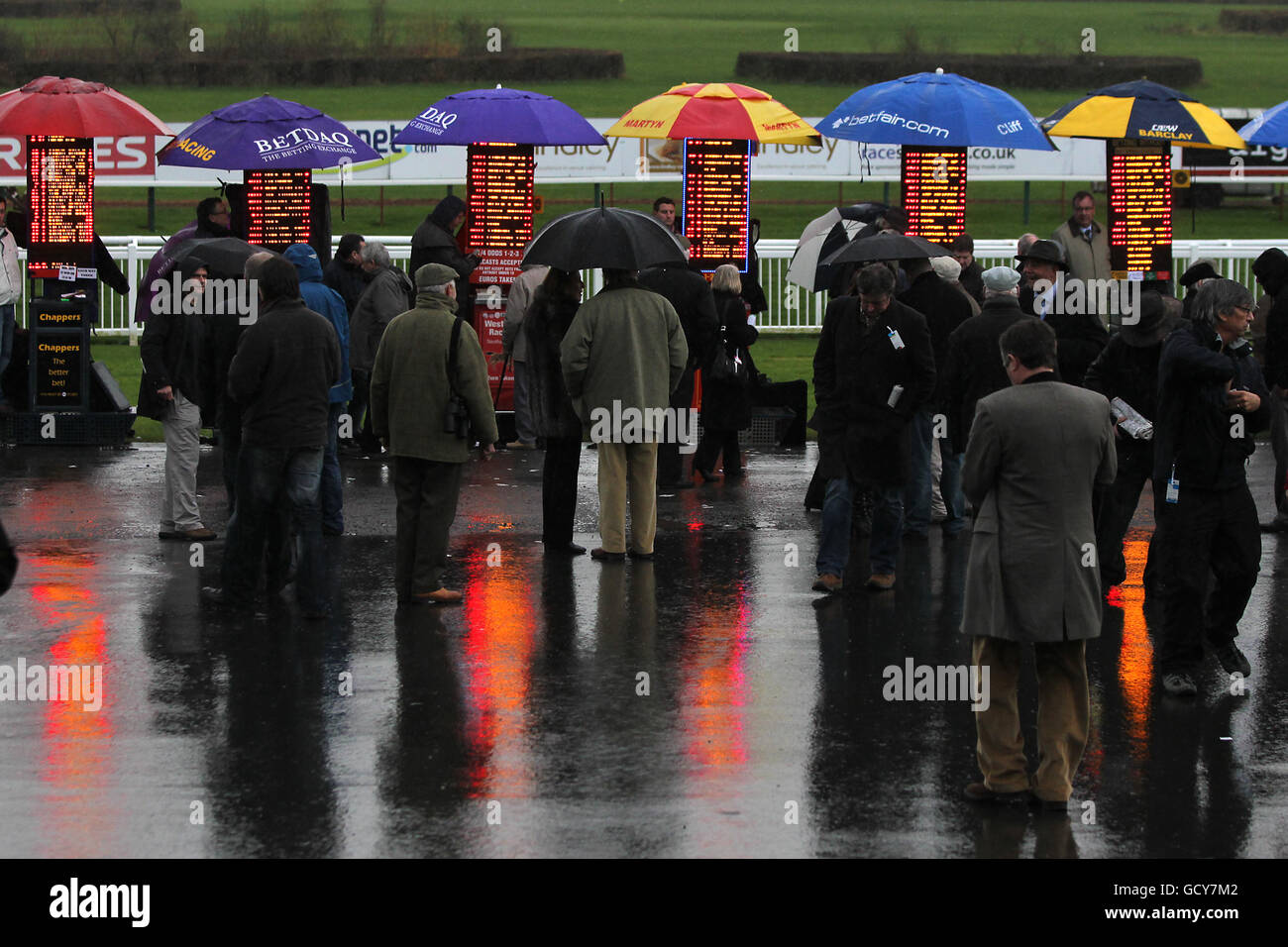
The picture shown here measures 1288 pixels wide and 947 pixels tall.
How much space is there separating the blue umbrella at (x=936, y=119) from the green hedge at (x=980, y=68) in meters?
35.4

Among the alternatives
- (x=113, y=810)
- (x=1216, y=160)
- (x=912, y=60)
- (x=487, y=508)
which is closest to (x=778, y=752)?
(x=113, y=810)

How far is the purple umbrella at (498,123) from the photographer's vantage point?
15570mm

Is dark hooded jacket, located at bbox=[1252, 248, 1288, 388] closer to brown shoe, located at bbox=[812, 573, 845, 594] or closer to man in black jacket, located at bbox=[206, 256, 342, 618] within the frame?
brown shoe, located at bbox=[812, 573, 845, 594]

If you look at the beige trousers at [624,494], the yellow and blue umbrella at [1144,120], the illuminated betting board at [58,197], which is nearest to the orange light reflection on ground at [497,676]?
the beige trousers at [624,494]

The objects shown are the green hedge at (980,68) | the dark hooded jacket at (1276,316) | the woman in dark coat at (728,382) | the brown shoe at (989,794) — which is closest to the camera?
the brown shoe at (989,794)

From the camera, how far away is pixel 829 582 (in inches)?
422

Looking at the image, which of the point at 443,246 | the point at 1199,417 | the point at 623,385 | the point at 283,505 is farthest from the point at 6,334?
the point at 1199,417

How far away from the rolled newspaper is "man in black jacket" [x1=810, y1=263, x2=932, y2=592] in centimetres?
110

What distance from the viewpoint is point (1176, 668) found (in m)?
8.73

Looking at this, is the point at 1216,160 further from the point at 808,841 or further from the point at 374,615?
the point at 808,841

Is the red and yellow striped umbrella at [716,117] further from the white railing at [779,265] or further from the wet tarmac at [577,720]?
the white railing at [779,265]

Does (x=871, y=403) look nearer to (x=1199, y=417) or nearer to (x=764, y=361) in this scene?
(x=1199, y=417)

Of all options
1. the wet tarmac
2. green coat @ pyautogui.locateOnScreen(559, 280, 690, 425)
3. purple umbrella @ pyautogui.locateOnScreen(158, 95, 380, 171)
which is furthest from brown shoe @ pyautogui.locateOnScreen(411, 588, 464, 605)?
purple umbrella @ pyautogui.locateOnScreen(158, 95, 380, 171)

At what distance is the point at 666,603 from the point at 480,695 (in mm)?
2136
